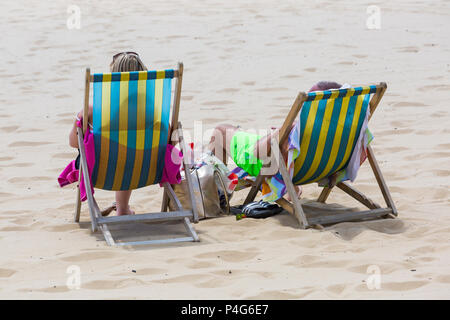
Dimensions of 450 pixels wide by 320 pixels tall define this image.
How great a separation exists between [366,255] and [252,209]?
38.0 inches

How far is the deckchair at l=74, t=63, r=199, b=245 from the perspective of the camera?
14.8ft

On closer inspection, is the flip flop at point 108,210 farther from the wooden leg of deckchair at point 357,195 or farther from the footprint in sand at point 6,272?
the wooden leg of deckchair at point 357,195

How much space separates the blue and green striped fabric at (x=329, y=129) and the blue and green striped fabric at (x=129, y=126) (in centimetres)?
78

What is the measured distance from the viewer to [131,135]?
462 centimetres

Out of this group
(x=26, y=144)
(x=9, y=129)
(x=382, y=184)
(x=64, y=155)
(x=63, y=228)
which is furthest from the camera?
(x=9, y=129)

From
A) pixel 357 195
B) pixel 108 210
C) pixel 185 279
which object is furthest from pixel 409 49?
pixel 185 279

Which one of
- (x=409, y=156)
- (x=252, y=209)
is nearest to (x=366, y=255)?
(x=252, y=209)

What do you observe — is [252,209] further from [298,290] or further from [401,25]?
[401,25]

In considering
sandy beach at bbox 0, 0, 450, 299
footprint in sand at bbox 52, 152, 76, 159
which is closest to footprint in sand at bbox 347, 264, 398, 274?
sandy beach at bbox 0, 0, 450, 299

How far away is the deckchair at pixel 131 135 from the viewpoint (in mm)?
4512

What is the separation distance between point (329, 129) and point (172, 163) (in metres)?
0.91

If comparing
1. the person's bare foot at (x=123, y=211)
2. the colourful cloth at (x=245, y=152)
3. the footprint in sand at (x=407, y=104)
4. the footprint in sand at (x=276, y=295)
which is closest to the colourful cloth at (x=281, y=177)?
the colourful cloth at (x=245, y=152)

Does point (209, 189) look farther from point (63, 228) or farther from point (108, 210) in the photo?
point (63, 228)

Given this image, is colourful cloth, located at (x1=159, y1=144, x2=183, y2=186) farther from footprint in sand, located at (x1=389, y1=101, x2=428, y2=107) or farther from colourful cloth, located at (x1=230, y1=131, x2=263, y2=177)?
footprint in sand, located at (x1=389, y1=101, x2=428, y2=107)
